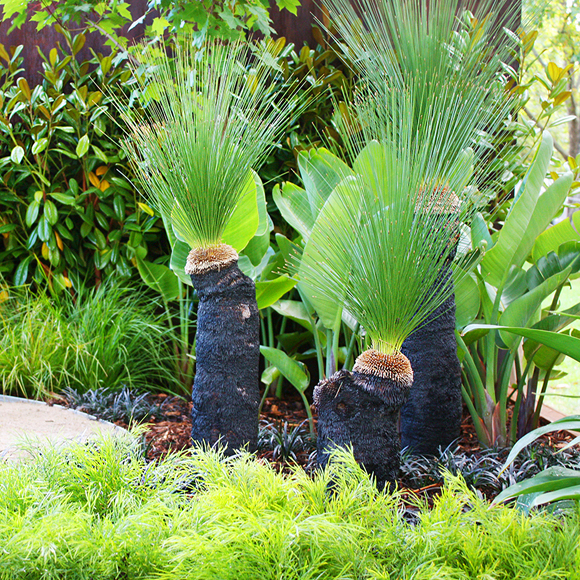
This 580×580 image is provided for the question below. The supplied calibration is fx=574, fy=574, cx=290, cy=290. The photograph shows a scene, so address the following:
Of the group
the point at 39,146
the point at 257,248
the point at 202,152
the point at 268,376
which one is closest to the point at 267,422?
the point at 268,376

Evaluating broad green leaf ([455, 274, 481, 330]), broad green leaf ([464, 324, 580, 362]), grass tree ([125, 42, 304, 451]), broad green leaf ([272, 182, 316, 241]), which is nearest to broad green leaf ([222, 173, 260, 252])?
broad green leaf ([272, 182, 316, 241])

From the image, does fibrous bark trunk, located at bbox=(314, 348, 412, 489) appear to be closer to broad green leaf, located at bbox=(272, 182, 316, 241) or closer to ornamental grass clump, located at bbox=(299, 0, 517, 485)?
ornamental grass clump, located at bbox=(299, 0, 517, 485)

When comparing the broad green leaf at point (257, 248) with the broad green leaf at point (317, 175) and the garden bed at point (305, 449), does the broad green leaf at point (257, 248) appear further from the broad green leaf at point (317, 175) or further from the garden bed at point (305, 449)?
the garden bed at point (305, 449)

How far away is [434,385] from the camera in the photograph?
2236mm

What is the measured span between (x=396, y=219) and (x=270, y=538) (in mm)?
878

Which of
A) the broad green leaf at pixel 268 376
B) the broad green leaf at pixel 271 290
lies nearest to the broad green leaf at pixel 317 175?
the broad green leaf at pixel 271 290

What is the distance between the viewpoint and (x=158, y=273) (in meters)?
3.59

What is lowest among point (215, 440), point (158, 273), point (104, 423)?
point (104, 423)

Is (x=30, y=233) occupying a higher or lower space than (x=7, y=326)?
higher

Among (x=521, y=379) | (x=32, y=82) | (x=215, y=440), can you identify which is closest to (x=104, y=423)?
(x=215, y=440)

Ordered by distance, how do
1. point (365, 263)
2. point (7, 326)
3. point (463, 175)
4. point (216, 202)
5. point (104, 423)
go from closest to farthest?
1. point (365, 263)
2. point (463, 175)
3. point (216, 202)
4. point (104, 423)
5. point (7, 326)

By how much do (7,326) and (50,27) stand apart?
6.90 feet

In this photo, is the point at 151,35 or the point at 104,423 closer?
the point at 104,423

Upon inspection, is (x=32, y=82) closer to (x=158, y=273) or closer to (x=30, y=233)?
(x=30, y=233)
